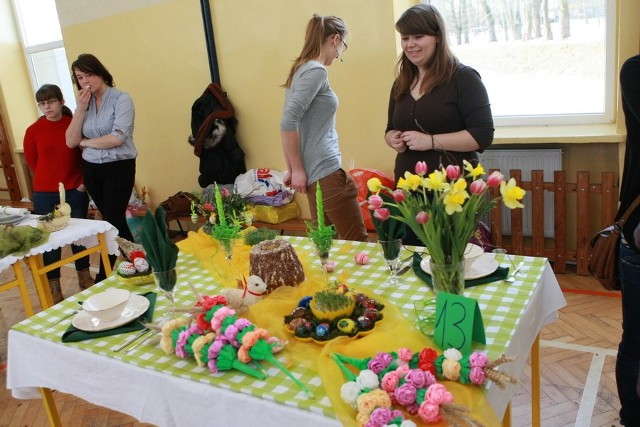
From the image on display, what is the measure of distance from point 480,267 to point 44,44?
5897 mm

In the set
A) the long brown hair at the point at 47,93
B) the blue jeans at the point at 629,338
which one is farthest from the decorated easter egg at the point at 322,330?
the long brown hair at the point at 47,93

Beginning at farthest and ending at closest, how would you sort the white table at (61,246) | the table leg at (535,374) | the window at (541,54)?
1. the window at (541,54)
2. the white table at (61,246)
3. the table leg at (535,374)

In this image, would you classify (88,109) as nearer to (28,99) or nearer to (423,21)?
(423,21)

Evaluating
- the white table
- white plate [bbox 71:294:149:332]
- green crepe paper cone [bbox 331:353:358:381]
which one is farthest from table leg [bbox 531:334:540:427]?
the white table

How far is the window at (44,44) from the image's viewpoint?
19.5 feet

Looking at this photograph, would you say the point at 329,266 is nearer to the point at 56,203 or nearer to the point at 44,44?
the point at 56,203

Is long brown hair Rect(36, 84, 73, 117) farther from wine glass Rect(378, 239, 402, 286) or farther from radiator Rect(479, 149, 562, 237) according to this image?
wine glass Rect(378, 239, 402, 286)

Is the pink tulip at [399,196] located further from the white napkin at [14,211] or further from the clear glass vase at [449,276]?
the white napkin at [14,211]

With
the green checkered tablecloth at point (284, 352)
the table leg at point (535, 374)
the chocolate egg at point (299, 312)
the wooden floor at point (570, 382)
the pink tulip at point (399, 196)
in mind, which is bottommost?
the wooden floor at point (570, 382)

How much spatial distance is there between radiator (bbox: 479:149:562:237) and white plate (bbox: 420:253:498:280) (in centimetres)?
176

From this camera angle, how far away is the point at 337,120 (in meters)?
3.90

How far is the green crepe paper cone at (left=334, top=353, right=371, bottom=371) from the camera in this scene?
1.14 metres

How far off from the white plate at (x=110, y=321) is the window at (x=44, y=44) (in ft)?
16.3

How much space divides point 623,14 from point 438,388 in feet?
8.55
